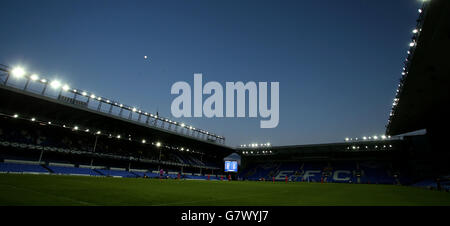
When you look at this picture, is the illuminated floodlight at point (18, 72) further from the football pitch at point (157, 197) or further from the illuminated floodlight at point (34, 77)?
the football pitch at point (157, 197)

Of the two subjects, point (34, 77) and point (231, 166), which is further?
point (231, 166)

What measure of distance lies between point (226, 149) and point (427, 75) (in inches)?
2040

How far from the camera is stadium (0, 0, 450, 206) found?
1884cm

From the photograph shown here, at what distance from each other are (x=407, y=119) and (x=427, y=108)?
569cm

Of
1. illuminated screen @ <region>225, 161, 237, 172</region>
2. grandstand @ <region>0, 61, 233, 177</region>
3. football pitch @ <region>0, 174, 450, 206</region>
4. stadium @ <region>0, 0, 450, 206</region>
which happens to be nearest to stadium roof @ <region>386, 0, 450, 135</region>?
stadium @ <region>0, 0, 450, 206</region>

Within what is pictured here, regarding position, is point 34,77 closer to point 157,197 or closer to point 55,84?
point 55,84

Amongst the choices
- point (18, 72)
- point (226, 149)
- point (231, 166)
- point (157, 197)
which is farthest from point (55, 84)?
point (226, 149)

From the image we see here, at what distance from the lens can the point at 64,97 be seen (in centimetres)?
3578

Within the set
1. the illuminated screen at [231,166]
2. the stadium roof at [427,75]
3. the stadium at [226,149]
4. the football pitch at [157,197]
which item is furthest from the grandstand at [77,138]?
the stadium roof at [427,75]

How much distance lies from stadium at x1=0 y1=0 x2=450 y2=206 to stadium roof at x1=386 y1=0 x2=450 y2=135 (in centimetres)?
7

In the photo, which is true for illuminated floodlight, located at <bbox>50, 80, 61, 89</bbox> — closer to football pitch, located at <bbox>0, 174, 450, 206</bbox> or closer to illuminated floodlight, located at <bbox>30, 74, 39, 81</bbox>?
illuminated floodlight, located at <bbox>30, 74, 39, 81</bbox>

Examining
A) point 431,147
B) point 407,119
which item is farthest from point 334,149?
point 407,119

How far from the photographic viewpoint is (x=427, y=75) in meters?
22.1
